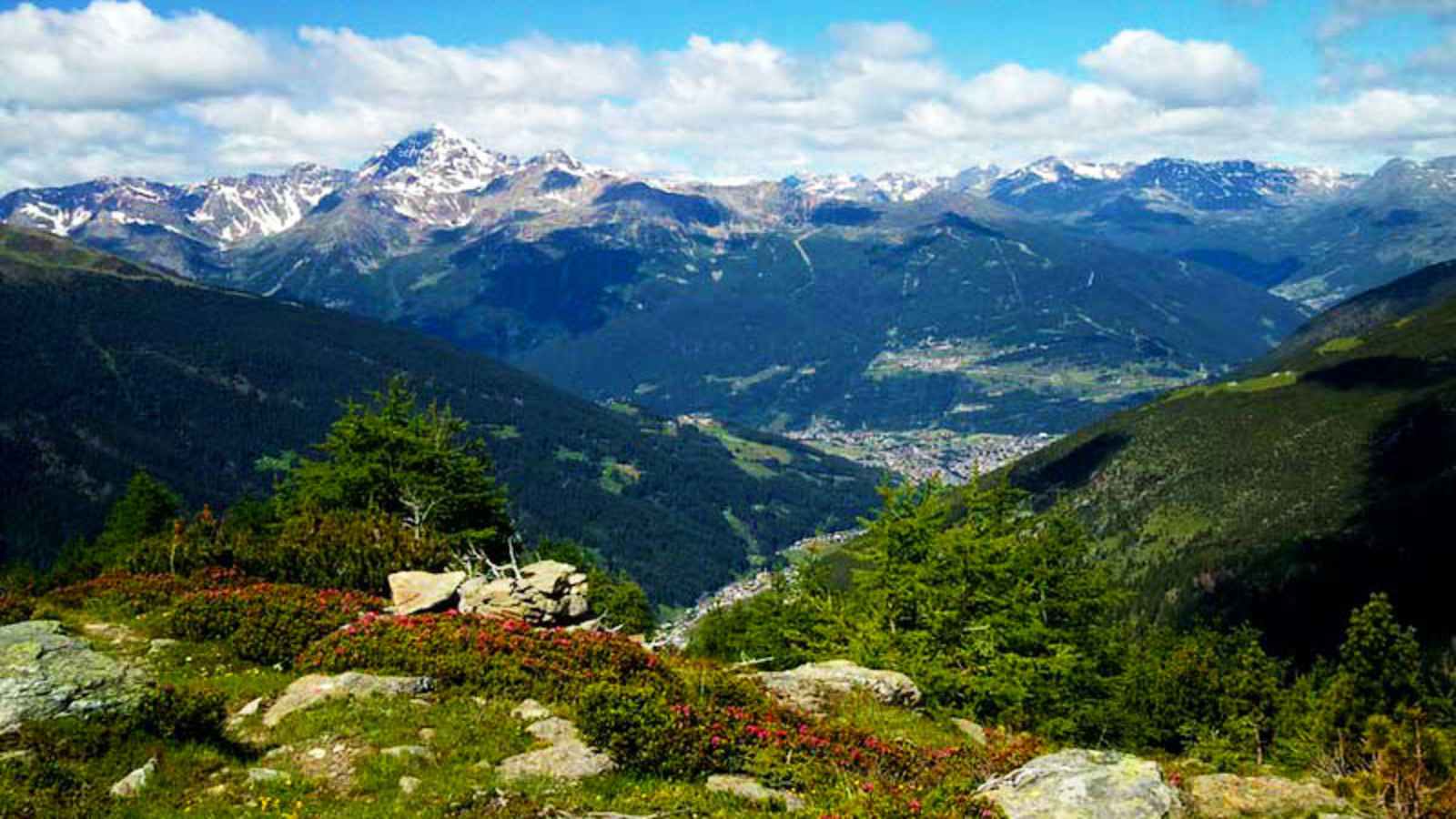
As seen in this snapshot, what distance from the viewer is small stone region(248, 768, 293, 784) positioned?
658 inches

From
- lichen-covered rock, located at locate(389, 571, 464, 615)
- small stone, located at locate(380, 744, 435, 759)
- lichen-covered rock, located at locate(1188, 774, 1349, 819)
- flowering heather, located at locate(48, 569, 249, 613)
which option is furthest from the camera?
lichen-covered rock, located at locate(389, 571, 464, 615)

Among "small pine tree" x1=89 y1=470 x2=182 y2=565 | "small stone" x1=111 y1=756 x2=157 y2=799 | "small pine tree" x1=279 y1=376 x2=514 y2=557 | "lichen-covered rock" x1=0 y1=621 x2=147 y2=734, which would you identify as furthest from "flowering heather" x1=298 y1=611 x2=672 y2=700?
"small pine tree" x1=89 y1=470 x2=182 y2=565

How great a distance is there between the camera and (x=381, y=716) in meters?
20.2

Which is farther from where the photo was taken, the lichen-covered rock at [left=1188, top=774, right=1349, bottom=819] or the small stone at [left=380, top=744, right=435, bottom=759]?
the small stone at [left=380, top=744, right=435, bottom=759]

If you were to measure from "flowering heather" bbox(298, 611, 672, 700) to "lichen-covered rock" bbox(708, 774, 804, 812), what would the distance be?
4784 millimetres

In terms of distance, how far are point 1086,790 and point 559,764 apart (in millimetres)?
10820

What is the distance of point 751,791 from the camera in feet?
57.2

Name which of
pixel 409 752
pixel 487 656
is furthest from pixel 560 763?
pixel 487 656

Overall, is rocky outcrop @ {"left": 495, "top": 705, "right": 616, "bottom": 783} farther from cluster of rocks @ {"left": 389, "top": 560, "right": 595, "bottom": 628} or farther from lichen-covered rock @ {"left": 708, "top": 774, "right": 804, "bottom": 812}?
cluster of rocks @ {"left": 389, "top": 560, "right": 595, "bottom": 628}

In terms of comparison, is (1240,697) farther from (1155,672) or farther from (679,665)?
(679,665)

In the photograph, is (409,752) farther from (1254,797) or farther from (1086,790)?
(1254,797)

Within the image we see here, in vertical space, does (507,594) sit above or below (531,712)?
below

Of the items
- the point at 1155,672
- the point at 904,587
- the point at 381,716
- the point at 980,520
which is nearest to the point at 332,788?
the point at 381,716

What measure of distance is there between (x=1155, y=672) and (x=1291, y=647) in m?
149
